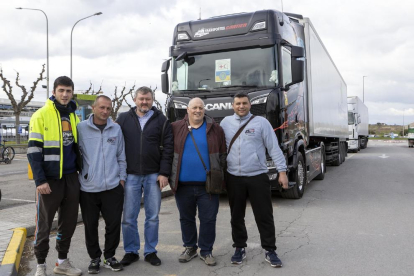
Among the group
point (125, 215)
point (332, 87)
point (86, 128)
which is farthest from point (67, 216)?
point (332, 87)

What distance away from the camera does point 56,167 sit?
375 centimetres

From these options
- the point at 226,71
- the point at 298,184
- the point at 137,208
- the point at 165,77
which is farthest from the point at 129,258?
the point at 298,184

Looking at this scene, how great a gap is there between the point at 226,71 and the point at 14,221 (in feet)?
13.9

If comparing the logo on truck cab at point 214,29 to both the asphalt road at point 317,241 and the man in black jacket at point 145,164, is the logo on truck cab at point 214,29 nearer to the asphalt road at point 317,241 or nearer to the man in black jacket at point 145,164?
the asphalt road at point 317,241

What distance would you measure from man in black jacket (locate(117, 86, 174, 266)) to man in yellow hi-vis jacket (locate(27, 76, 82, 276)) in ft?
1.78

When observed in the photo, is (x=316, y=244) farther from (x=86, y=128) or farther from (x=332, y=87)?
(x=332, y=87)

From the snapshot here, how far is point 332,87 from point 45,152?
35.5 feet

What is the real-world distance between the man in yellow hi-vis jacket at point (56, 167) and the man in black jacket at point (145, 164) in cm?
54

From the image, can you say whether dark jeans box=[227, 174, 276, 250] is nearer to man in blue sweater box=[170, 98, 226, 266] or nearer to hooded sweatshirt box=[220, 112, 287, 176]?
hooded sweatshirt box=[220, 112, 287, 176]

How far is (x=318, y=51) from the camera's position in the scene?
10172 mm

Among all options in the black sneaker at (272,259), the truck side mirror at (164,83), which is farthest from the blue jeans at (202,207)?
the truck side mirror at (164,83)

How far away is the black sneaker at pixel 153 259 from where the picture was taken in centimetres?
422

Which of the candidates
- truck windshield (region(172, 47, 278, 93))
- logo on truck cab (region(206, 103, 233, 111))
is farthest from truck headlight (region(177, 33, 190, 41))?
logo on truck cab (region(206, 103, 233, 111))

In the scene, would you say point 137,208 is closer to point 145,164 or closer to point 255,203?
point 145,164
